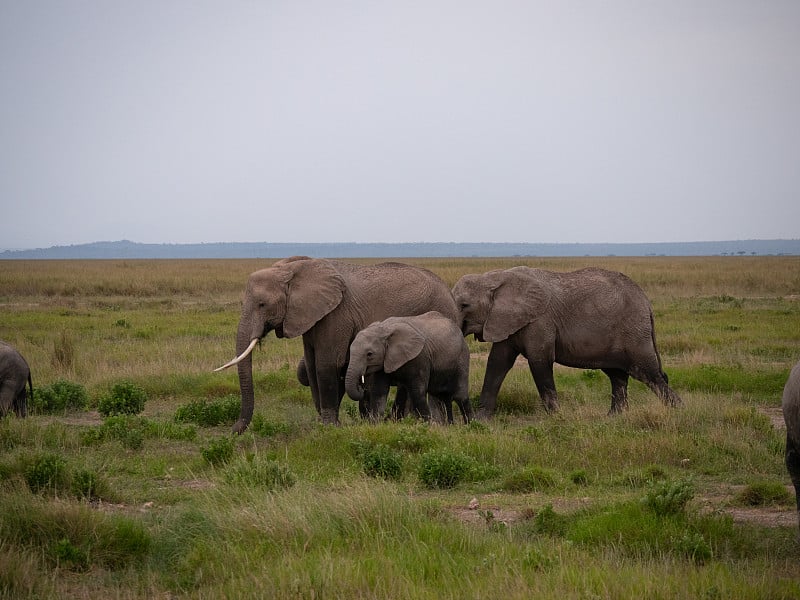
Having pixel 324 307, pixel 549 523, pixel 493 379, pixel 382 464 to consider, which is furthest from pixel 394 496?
pixel 493 379

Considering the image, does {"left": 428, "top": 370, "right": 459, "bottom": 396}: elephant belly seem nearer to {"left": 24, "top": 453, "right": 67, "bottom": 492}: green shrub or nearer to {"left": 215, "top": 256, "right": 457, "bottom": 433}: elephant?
{"left": 215, "top": 256, "right": 457, "bottom": 433}: elephant

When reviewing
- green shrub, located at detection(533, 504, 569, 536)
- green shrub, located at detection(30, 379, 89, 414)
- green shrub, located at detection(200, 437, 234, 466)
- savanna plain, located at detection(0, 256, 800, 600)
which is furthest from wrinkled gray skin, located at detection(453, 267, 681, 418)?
green shrub, located at detection(533, 504, 569, 536)

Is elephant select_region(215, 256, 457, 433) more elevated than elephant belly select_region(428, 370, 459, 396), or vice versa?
elephant select_region(215, 256, 457, 433)

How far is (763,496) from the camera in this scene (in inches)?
356

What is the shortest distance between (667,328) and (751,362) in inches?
257

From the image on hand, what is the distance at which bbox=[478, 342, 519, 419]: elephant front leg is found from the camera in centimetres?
1452

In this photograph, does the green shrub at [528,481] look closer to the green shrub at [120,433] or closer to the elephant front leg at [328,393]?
the elephant front leg at [328,393]

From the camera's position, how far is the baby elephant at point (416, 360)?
12.7 metres

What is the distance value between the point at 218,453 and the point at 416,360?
337cm

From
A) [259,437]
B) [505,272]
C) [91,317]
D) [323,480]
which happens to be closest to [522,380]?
[505,272]

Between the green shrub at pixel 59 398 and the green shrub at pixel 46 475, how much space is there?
5382 millimetres

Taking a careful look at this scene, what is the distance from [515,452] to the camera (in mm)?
10859

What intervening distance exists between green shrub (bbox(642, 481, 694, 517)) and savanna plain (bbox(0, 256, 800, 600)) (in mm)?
17

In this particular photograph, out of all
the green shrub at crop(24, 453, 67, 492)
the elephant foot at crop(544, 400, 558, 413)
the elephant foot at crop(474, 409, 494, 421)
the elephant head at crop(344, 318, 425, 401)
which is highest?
the elephant head at crop(344, 318, 425, 401)
